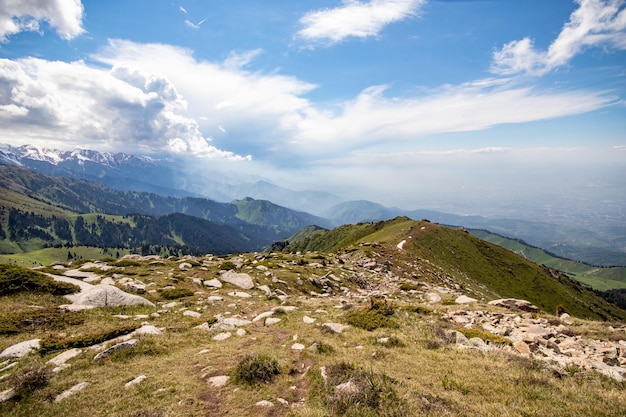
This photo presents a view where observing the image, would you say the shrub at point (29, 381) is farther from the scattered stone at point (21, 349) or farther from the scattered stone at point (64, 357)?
the scattered stone at point (21, 349)

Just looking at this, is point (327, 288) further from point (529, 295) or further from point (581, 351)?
point (529, 295)

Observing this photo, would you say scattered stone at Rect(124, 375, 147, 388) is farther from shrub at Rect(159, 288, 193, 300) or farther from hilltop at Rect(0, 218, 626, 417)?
shrub at Rect(159, 288, 193, 300)

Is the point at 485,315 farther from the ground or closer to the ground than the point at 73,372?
closer to the ground

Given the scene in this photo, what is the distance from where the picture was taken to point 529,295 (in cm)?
8819

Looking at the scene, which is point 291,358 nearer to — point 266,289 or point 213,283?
point 266,289

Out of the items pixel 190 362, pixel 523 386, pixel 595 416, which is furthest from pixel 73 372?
pixel 595 416

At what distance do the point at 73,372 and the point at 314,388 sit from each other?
10.7 metres

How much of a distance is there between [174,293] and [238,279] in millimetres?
8008

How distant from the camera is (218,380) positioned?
1164 cm

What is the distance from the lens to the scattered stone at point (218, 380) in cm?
1138

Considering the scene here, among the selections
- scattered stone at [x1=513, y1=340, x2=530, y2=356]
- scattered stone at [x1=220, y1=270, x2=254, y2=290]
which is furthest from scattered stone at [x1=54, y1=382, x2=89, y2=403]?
scattered stone at [x1=220, y1=270, x2=254, y2=290]

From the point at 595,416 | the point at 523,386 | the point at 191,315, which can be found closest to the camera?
the point at 595,416

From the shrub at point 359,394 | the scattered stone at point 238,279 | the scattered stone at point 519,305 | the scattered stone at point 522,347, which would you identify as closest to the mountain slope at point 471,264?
the scattered stone at point 519,305

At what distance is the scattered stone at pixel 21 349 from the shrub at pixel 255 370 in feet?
36.9
